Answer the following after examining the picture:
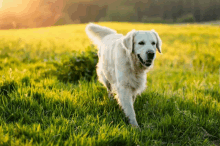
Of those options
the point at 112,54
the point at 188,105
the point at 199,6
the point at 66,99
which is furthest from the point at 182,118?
the point at 199,6

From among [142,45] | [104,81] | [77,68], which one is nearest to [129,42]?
[142,45]

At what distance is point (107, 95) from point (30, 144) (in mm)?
1913

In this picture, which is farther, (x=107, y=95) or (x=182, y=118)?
(x=107, y=95)

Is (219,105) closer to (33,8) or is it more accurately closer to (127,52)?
(127,52)

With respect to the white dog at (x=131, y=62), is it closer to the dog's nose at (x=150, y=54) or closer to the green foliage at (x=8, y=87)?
the dog's nose at (x=150, y=54)

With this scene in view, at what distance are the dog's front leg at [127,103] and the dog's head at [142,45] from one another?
515mm

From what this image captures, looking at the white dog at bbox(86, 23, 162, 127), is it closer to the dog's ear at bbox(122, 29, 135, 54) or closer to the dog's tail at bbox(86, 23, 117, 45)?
the dog's ear at bbox(122, 29, 135, 54)

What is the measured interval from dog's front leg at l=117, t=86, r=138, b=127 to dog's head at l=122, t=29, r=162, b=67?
515mm

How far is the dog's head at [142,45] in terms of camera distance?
269 centimetres

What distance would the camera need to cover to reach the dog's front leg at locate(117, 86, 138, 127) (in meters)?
2.76

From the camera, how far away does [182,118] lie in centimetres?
280

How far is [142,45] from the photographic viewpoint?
2818 millimetres

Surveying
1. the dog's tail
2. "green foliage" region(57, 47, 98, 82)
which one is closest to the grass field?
"green foliage" region(57, 47, 98, 82)

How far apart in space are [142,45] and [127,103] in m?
0.90
